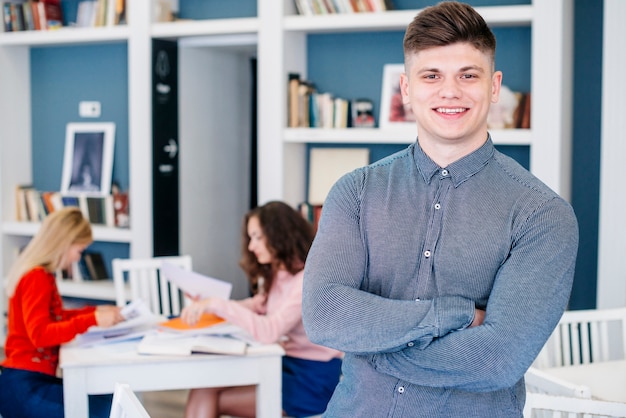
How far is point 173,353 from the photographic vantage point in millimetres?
3035

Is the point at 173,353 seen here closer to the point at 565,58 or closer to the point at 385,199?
the point at 385,199

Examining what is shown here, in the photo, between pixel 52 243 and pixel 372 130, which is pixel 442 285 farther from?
pixel 372 130

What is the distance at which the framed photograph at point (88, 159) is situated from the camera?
6234 mm

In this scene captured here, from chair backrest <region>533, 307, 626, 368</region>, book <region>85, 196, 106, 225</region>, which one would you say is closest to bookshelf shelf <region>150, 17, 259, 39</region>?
book <region>85, 196, 106, 225</region>

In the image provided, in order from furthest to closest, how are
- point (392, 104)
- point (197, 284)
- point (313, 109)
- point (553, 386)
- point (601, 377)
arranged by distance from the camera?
point (313, 109) < point (392, 104) < point (197, 284) < point (601, 377) < point (553, 386)

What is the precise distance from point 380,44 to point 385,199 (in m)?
3.96

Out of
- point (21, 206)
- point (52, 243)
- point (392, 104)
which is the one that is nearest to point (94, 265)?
point (21, 206)

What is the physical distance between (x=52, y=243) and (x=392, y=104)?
254 cm

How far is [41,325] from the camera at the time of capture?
3.18 m

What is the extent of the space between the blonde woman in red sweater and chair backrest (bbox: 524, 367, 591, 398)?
1.55 m

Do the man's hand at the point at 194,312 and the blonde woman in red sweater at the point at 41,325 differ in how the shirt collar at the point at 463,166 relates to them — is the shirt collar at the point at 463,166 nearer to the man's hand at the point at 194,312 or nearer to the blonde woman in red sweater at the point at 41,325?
the man's hand at the point at 194,312

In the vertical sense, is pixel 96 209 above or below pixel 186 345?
above

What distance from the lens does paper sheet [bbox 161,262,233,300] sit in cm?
338

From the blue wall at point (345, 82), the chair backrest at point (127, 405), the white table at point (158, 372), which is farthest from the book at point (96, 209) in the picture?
the chair backrest at point (127, 405)
